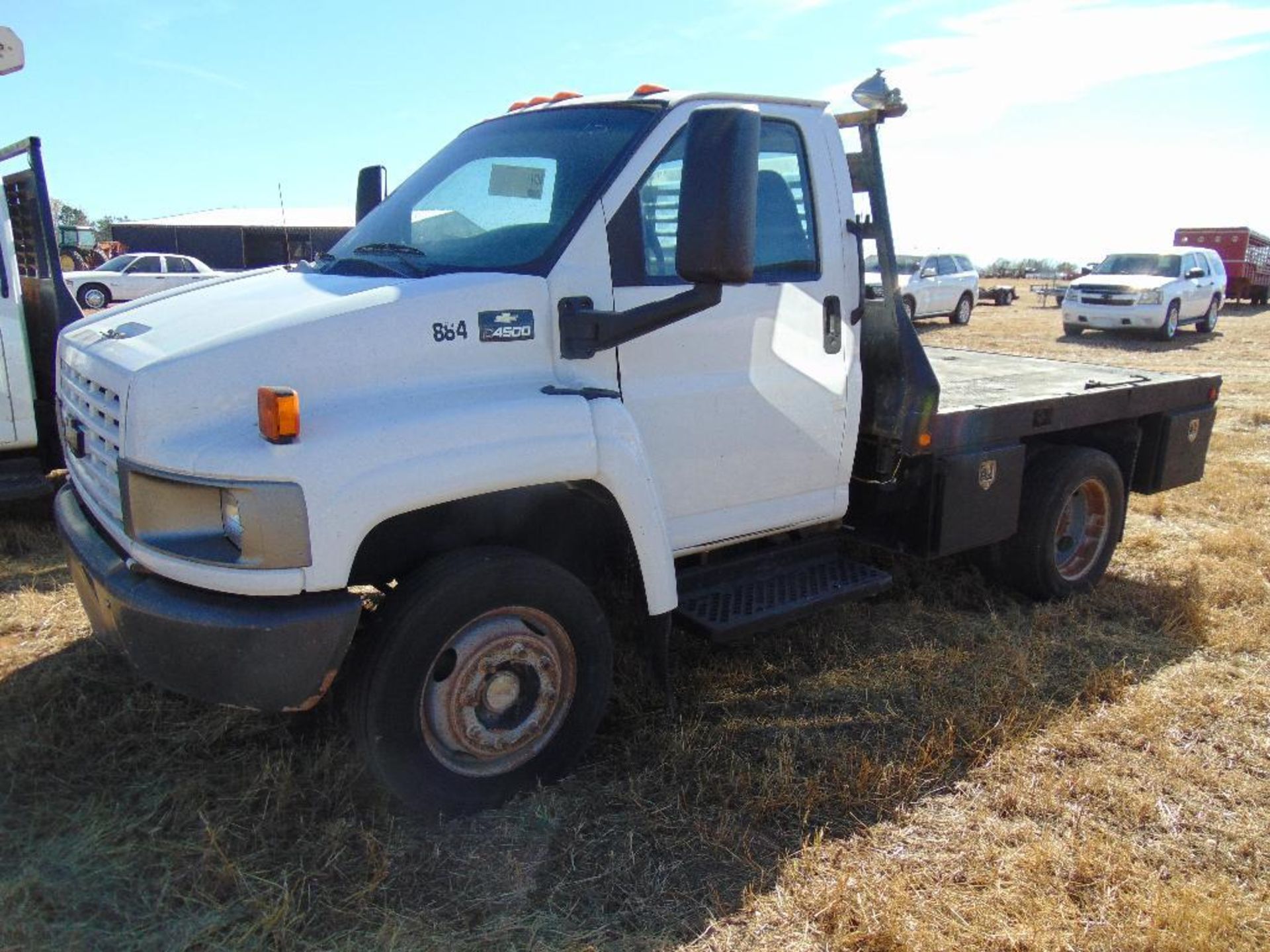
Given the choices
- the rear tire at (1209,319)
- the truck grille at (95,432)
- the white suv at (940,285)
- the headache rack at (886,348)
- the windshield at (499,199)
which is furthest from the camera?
the rear tire at (1209,319)

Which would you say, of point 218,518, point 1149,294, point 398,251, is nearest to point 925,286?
point 1149,294

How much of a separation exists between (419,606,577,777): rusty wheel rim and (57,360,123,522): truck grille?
41.4 inches

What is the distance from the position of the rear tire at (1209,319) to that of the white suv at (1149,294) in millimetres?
15

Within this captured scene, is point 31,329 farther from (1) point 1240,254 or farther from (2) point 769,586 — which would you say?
(1) point 1240,254

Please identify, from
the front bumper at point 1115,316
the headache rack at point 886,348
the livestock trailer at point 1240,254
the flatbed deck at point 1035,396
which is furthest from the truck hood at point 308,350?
the livestock trailer at point 1240,254

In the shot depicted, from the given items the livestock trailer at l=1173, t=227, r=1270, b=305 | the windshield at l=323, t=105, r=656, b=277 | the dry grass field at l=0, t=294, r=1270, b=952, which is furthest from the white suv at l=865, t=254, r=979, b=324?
the windshield at l=323, t=105, r=656, b=277

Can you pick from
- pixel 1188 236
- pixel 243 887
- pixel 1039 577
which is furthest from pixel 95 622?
pixel 1188 236

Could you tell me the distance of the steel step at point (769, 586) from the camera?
3.85m

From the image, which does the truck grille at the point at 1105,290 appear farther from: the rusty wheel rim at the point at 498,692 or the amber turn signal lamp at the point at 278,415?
the amber turn signal lamp at the point at 278,415

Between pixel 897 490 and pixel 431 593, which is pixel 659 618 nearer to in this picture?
pixel 431 593

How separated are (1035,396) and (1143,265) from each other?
785 inches

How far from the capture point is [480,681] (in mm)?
3213

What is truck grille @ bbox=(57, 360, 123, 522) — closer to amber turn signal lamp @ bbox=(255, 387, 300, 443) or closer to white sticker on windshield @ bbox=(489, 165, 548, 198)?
amber turn signal lamp @ bbox=(255, 387, 300, 443)

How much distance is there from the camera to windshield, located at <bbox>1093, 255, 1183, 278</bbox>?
2184 centimetres
